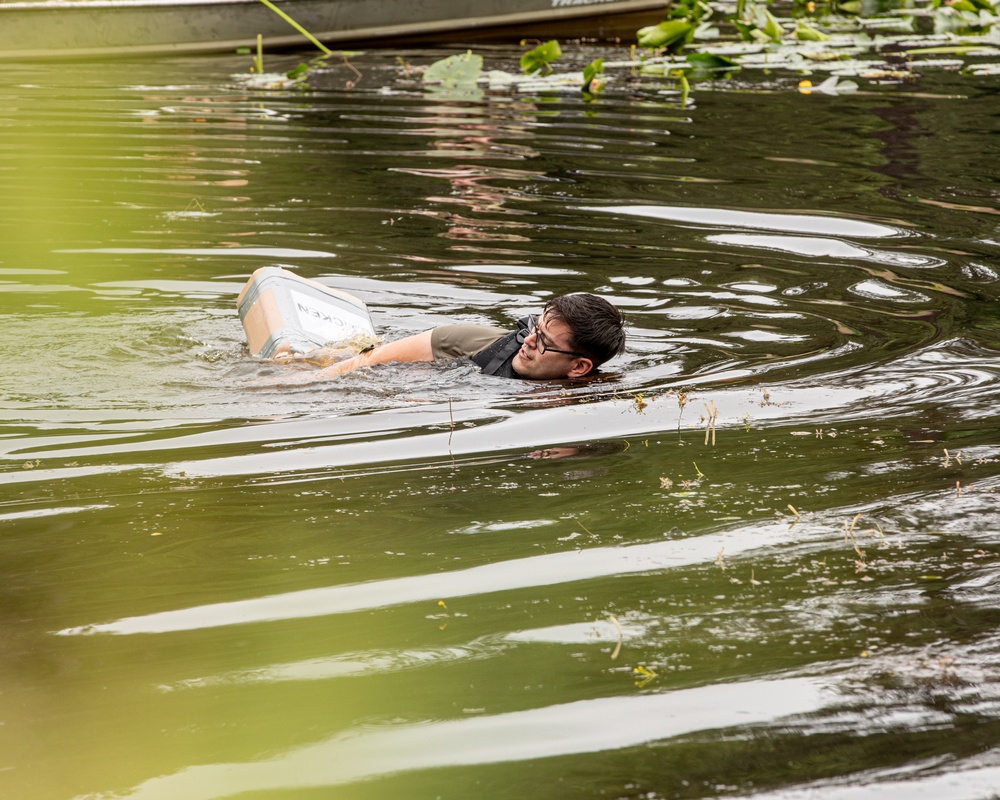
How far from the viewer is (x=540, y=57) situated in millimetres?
14477

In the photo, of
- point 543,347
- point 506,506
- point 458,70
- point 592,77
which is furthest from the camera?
point 458,70

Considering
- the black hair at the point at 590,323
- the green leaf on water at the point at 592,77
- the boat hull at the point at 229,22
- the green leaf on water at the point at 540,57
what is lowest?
the black hair at the point at 590,323

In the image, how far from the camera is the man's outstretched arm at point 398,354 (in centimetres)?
600

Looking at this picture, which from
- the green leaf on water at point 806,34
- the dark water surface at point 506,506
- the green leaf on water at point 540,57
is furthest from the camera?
the green leaf on water at point 806,34

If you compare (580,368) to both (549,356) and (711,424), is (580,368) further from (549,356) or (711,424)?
(711,424)

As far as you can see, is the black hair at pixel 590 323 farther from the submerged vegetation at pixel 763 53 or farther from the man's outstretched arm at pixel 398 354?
the submerged vegetation at pixel 763 53

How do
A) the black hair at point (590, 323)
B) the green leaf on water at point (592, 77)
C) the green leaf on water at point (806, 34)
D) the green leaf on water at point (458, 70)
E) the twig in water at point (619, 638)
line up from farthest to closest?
the green leaf on water at point (806, 34) → the green leaf on water at point (458, 70) → the green leaf on water at point (592, 77) → the black hair at point (590, 323) → the twig in water at point (619, 638)

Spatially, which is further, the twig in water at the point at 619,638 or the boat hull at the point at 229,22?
the boat hull at the point at 229,22

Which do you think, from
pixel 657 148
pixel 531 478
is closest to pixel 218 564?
pixel 531 478

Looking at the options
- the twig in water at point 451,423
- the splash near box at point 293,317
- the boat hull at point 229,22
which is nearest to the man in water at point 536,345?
the splash near box at point 293,317

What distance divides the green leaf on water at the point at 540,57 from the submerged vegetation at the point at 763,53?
17 mm

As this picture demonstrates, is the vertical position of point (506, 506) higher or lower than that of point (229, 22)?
lower

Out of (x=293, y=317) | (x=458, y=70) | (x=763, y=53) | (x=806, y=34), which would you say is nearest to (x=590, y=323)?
(x=293, y=317)

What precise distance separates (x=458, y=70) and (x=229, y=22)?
390 centimetres
